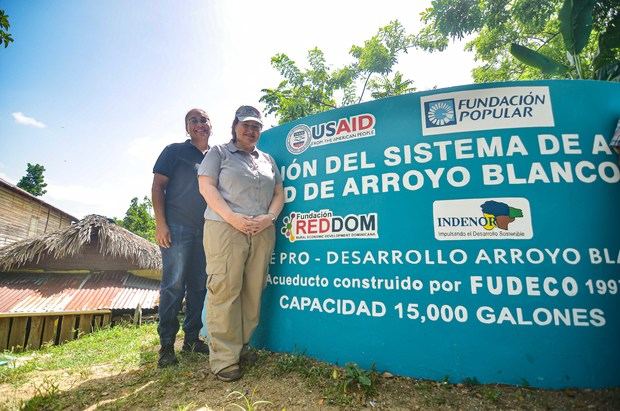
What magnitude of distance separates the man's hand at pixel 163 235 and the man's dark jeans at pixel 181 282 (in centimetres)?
3

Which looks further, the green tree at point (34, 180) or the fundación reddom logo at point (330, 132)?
the green tree at point (34, 180)

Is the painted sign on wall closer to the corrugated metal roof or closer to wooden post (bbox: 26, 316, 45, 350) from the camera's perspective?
wooden post (bbox: 26, 316, 45, 350)

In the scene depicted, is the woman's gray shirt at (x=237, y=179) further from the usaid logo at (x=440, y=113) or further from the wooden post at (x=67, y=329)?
the wooden post at (x=67, y=329)

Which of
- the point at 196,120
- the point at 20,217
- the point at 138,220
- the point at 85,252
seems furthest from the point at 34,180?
the point at 196,120

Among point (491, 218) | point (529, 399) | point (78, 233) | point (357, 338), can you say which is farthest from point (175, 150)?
point (78, 233)

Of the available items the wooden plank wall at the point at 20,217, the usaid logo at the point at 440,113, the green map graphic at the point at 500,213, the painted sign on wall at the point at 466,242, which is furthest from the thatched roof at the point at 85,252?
the wooden plank wall at the point at 20,217

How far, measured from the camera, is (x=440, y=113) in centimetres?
260

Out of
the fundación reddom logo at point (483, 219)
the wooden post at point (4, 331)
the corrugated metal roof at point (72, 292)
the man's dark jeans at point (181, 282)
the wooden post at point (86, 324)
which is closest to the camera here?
the fundación reddom logo at point (483, 219)

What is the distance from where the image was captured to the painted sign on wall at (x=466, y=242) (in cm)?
209

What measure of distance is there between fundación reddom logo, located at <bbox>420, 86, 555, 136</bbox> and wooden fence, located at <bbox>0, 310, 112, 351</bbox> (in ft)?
25.8

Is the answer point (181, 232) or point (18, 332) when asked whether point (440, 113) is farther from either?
point (18, 332)

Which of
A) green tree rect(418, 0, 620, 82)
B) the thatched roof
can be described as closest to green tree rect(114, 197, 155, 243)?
the thatched roof

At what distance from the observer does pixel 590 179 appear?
2.24 meters

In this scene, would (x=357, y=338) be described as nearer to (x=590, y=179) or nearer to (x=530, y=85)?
(x=590, y=179)
